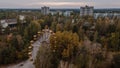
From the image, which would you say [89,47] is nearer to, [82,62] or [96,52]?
[96,52]

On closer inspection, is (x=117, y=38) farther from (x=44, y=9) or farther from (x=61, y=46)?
(x=44, y=9)

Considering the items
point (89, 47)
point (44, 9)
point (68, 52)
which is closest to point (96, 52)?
point (89, 47)

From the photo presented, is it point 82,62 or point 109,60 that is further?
point 109,60

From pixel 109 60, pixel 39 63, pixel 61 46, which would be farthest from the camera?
pixel 61 46

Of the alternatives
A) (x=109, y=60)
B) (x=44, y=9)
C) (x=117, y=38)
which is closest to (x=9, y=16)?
(x=44, y=9)

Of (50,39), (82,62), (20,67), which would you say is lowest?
(20,67)

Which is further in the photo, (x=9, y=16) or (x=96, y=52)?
(x=9, y=16)

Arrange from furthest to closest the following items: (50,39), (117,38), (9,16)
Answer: (9,16) → (117,38) → (50,39)

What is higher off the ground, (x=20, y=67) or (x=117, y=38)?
(x=117, y=38)

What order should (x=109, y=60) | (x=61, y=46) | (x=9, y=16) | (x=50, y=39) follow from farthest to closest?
1. (x=9, y=16)
2. (x=61, y=46)
3. (x=109, y=60)
4. (x=50, y=39)
